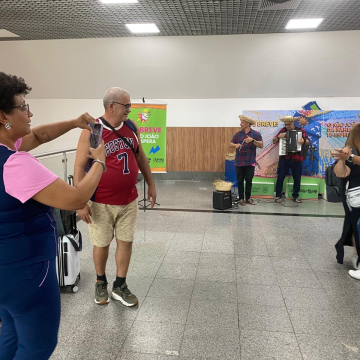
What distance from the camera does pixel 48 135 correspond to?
5.63 feet

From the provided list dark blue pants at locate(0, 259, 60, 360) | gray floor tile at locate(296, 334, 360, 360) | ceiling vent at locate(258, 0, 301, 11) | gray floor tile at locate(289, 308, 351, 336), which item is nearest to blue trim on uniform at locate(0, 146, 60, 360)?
dark blue pants at locate(0, 259, 60, 360)

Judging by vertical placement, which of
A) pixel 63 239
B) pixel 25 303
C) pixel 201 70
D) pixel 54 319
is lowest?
pixel 63 239

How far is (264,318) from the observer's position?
2488 mm

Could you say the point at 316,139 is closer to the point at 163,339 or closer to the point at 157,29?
the point at 157,29

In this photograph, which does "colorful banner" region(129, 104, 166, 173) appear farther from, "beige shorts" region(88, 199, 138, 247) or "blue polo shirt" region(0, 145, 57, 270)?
"blue polo shirt" region(0, 145, 57, 270)

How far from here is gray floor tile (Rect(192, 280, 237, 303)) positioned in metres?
2.78

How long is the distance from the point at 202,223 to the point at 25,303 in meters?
3.84

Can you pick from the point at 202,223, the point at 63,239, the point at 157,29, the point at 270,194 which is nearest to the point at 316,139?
the point at 270,194

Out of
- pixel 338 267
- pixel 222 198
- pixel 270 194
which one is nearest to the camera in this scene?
pixel 338 267

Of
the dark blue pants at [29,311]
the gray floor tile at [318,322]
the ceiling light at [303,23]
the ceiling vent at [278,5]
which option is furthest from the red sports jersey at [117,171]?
the ceiling light at [303,23]

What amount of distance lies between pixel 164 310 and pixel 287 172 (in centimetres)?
465

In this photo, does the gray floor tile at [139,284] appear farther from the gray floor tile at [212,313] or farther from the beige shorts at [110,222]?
the beige shorts at [110,222]

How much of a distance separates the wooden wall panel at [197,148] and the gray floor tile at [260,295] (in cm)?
562

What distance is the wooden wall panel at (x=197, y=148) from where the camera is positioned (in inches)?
329
